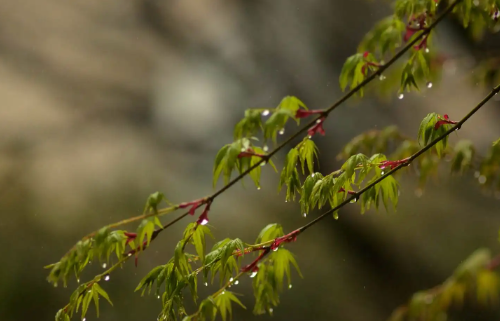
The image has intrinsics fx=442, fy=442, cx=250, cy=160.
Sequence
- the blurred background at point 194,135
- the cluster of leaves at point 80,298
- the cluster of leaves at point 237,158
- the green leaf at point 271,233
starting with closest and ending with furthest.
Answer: the cluster of leaves at point 237,158 < the cluster of leaves at point 80,298 < the green leaf at point 271,233 < the blurred background at point 194,135

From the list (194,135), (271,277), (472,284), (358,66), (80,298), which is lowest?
(472,284)

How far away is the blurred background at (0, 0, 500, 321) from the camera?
200 cm

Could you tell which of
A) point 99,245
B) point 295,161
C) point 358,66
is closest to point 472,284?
point 295,161

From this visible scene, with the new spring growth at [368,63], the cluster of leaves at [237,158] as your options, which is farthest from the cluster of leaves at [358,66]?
the cluster of leaves at [237,158]

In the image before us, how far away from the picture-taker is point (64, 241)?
6.64 ft

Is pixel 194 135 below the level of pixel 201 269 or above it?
above

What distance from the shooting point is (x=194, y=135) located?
2143 millimetres

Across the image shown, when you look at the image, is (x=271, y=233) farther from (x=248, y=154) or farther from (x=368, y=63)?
(x=368, y=63)

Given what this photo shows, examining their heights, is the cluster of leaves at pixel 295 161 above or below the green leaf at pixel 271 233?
above

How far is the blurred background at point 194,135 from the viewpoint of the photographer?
200 cm

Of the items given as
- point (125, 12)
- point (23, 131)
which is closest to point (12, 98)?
point (23, 131)

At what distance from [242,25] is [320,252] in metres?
1.17

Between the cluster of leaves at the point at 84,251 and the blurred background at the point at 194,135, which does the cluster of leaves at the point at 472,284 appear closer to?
the cluster of leaves at the point at 84,251

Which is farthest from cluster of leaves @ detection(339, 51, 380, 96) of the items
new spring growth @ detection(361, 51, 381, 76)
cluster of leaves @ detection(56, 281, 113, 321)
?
cluster of leaves @ detection(56, 281, 113, 321)
